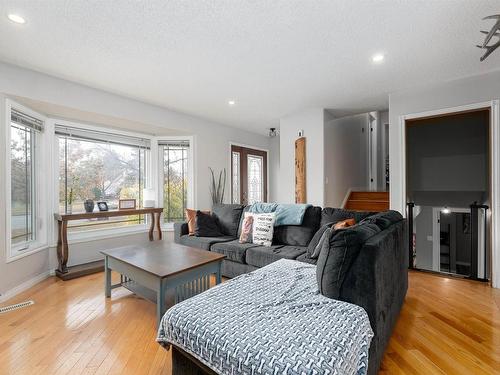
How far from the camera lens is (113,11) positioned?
1.90 meters

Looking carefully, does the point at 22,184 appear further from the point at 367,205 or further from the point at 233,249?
the point at 367,205

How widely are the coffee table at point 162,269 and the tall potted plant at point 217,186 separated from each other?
7.74ft

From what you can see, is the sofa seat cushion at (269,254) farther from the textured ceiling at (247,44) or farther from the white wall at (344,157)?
the textured ceiling at (247,44)

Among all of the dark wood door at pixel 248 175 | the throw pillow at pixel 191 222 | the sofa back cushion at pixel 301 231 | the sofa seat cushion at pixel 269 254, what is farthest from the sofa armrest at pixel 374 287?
the dark wood door at pixel 248 175

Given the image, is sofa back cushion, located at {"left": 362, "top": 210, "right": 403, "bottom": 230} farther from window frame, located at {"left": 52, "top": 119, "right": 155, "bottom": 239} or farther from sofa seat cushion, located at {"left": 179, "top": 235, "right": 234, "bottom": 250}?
window frame, located at {"left": 52, "top": 119, "right": 155, "bottom": 239}

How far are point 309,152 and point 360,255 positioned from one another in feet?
10.7

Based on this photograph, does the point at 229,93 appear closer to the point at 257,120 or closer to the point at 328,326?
the point at 257,120

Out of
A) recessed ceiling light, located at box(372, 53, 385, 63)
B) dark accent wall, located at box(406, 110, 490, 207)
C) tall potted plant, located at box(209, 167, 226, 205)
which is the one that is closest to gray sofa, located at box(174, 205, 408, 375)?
tall potted plant, located at box(209, 167, 226, 205)

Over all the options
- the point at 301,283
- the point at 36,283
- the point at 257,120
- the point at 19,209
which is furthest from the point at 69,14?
the point at 257,120

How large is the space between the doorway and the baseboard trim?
5198 mm

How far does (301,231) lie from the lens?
10.3 ft

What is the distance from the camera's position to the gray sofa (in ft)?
4.69

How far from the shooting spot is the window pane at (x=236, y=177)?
5.79 m

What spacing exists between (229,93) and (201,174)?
184cm
